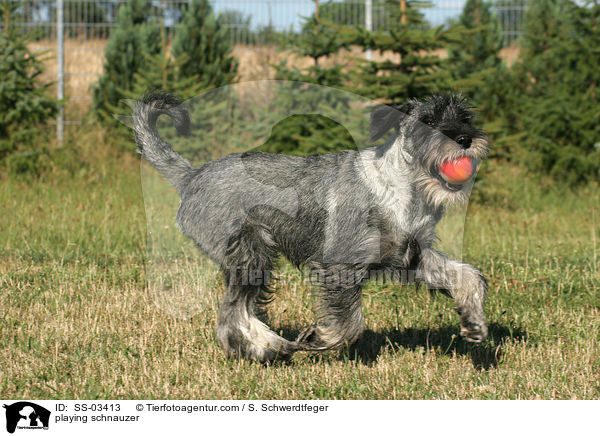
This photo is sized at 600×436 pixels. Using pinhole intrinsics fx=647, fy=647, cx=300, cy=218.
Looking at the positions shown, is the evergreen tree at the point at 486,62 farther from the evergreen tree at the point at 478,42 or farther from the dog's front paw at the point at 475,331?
the dog's front paw at the point at 475,331

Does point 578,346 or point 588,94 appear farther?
point 588,94

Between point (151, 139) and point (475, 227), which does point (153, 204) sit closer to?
point (151, 139)

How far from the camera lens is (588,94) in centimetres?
1084

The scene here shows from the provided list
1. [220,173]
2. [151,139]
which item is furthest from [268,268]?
[151,139]

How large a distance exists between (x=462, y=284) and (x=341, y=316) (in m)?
0.75

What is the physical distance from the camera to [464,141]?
3.67 meters

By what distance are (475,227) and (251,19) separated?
686cm

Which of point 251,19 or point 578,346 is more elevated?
point 251,19

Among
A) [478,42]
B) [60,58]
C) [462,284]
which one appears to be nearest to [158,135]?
[462,284]

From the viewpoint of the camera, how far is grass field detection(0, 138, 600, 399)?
3.77m

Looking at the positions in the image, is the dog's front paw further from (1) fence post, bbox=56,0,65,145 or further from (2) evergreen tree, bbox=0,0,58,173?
(1) fence post, bbox=56,0,65,145

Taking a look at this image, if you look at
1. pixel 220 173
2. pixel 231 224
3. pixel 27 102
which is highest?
pixel 27 102

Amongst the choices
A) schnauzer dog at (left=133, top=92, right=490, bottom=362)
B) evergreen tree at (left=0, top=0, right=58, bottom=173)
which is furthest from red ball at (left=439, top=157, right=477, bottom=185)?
evergreen tree at (left=0, top=0, right=58, bottom=173)

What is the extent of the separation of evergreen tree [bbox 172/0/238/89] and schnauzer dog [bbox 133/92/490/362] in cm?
Answer: 813
